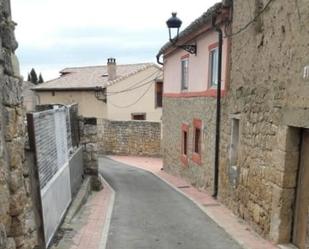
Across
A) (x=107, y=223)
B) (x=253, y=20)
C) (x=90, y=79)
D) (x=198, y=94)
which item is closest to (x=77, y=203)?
(x=107, y=223)

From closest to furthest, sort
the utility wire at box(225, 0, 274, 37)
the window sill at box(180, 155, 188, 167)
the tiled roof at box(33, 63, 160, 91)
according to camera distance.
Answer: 1. the utility wire at box(225, 0, 274, 37)
2. the window sill at box(180, 155, 188, 167)
3. the tiled roof at box(33, 63, 160, 91)

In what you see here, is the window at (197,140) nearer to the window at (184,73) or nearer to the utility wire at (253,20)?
the window at (184,73)

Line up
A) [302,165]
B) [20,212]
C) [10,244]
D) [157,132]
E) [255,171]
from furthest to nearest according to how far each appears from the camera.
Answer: [157,132] → [255,171] → [302,165] → [20,212] → [10,244]

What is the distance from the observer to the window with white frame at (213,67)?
36.4 feet

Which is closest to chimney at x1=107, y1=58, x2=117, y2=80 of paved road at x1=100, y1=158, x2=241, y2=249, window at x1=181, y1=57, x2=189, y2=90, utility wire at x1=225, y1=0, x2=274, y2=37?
window at x1=181, y1=57, x2=189, y2=90

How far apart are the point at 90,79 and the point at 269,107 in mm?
28755

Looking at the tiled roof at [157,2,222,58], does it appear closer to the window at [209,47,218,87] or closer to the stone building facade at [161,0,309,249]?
the stone building facade at [161,0,309,249]

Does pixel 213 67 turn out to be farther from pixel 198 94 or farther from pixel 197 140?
pixel 197 140

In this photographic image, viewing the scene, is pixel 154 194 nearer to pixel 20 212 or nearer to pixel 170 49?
pixel 170 49

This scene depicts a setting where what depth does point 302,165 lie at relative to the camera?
6.17 m

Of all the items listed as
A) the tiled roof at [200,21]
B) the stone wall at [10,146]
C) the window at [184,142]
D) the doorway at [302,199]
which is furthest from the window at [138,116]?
the stone wall at [10,146]

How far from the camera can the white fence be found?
5.29 metres

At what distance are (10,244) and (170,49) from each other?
14.3 m

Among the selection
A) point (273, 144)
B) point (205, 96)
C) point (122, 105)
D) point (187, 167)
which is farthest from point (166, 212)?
point (122, 105)
